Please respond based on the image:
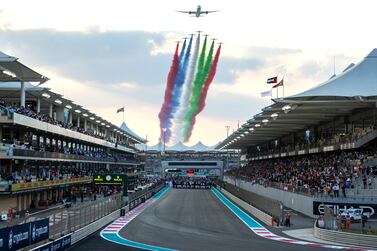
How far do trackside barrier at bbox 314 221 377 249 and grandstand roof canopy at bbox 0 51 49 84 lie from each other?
25517mm

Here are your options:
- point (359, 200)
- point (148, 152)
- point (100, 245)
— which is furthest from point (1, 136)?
point (148, 152)

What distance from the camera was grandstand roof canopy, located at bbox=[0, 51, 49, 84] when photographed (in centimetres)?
4213

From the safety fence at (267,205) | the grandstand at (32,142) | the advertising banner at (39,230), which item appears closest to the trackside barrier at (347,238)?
the safety fence at (267,205)

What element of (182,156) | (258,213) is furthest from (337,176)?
(182,156)

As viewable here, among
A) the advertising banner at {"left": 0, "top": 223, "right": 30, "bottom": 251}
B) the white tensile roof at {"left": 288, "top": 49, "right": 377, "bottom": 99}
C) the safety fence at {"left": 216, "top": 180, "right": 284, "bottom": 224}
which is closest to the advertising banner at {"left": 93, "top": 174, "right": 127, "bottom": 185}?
the safety fence at {"left": 216, "top": 180, "right": 284, "bottom": 224}

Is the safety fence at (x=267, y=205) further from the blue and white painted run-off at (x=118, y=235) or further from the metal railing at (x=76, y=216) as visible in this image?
the metal railing at (x=76, y=216)

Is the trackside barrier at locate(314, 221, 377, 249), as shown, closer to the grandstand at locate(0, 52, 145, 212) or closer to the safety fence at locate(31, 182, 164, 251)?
the safety fence at locate(31, 182, 164, 251)

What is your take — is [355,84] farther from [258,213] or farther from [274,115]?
[274,115]

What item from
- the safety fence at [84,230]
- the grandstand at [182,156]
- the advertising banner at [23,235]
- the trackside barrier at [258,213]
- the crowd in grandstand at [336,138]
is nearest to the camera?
the advertising banner at [23,235]

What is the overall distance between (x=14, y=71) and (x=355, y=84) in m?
27.8

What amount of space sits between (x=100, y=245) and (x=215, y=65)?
49.1 m

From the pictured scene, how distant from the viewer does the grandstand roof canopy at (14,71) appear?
138 ft

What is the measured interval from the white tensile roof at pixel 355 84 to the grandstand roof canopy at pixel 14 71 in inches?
854

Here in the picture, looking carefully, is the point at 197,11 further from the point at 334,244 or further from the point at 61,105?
the point at 334,244
